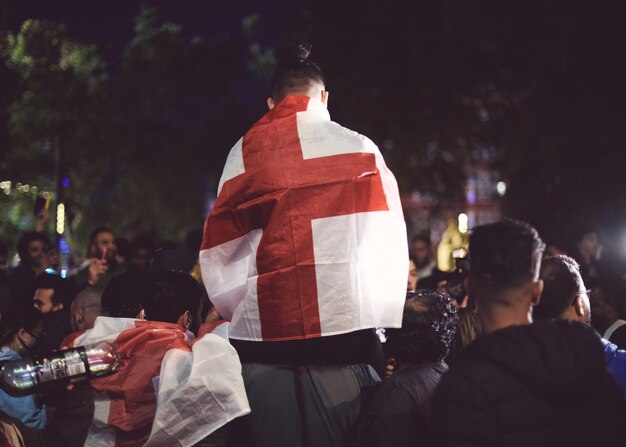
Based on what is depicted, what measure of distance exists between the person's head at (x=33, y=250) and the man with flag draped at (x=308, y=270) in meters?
5.41

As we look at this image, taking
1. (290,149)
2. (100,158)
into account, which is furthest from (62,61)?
(290,149)

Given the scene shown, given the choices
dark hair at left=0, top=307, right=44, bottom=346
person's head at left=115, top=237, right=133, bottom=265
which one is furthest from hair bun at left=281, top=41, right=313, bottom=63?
person's head at left=115, top=237, right=133, bottom=265

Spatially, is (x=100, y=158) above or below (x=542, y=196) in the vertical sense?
above

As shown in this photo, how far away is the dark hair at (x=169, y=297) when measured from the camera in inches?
151

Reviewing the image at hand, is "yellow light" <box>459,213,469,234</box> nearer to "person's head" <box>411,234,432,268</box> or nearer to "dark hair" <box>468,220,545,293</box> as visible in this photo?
"person's head" <box>411,234,432,268</box>

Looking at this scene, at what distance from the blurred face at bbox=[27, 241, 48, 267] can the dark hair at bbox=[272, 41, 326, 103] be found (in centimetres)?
539

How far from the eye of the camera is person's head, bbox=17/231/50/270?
822 cm

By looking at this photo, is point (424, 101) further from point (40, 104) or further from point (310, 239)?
point (310, 239)

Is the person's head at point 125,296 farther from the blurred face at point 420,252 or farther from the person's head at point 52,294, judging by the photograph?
the blurred face at point 420,252

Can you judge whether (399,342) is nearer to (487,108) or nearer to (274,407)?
(274,407)

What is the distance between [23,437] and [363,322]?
1555 millimetres

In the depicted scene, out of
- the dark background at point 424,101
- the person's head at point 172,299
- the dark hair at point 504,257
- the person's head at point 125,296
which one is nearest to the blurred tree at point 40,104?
the dark background at point 424,101

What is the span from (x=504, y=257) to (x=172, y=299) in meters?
1.94

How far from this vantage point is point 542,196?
541 inches
